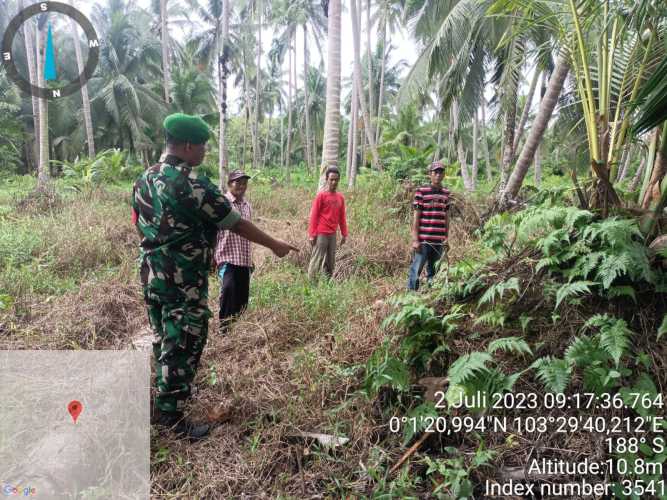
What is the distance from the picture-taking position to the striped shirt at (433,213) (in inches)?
189

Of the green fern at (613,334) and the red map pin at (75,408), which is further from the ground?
the green fern at (613,334)

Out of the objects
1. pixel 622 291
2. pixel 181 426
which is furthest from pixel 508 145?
pixel 181 426

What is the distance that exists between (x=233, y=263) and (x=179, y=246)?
1425 millimetres

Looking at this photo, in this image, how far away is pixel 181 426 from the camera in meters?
2.73

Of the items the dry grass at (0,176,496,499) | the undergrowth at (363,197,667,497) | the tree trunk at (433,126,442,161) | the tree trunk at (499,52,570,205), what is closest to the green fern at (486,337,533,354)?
the undergrowth at (363,197,667,497)

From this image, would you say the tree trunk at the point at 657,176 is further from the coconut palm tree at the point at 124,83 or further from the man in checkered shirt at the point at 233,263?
the coconut palm tree at the point at 124,83

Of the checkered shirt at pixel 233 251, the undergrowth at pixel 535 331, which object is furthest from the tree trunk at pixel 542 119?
the checkered shirt at pixel 233 251

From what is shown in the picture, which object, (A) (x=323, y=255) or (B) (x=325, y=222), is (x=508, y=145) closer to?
(B) (x=325, y=222)

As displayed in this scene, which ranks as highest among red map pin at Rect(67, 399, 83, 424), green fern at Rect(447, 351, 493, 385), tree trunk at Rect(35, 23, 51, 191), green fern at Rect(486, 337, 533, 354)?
tree trunk at Rect(35, 23, 51, 191)

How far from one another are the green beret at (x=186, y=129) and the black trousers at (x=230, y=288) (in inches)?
64.0

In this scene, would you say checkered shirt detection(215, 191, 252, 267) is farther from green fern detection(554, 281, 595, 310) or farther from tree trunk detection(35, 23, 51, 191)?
tree trunk detection(35, 23, 51, 191)

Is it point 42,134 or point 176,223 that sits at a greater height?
point 42,134

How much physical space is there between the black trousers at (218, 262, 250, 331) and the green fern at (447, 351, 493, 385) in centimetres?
221

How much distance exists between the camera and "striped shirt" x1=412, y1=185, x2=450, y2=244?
4.81 meters
